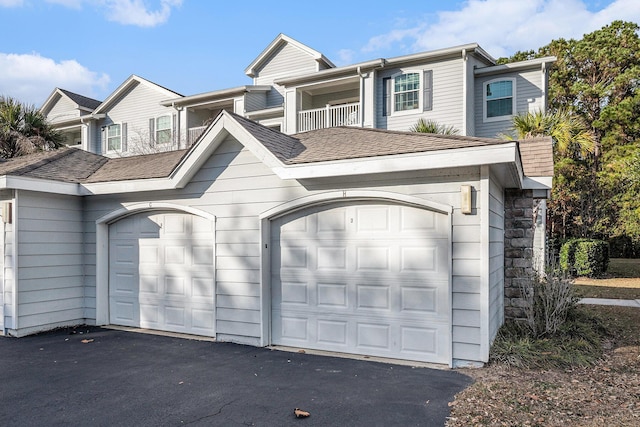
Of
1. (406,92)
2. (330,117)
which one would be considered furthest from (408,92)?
(330,117)

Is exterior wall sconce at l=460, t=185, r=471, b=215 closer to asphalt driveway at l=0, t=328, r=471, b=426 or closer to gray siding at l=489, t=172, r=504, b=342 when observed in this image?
gray siding at l=489, t=172, r=504, b=342

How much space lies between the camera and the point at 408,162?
5586 millimetres

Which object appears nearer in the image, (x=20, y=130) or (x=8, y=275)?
(x=8, y=275)

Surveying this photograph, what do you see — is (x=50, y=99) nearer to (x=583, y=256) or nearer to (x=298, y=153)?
(x=298, y=153)

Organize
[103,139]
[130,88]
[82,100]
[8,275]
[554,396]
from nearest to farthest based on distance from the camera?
[554,396] → [8,275] → [130,88] → [103,139] → [82,100]

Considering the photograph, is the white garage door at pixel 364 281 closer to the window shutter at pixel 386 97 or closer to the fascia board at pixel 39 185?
the fascia board at pixel 39 185

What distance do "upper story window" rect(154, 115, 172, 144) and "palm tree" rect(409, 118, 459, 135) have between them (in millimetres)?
11157

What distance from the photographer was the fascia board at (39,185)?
720cm

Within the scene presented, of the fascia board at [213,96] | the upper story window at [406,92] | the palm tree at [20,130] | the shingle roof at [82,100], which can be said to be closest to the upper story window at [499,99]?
the upper story window at [406,92]

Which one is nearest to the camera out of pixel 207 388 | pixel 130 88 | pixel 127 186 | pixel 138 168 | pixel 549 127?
pixel 207 388

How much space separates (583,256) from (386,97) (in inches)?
364

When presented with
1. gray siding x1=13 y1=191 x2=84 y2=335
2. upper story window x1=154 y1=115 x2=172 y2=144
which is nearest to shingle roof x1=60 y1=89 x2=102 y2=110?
upper story window x1=154 y1=115 x2=172 y2=144

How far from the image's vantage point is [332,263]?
632 centimetres

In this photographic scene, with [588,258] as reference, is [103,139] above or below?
above
